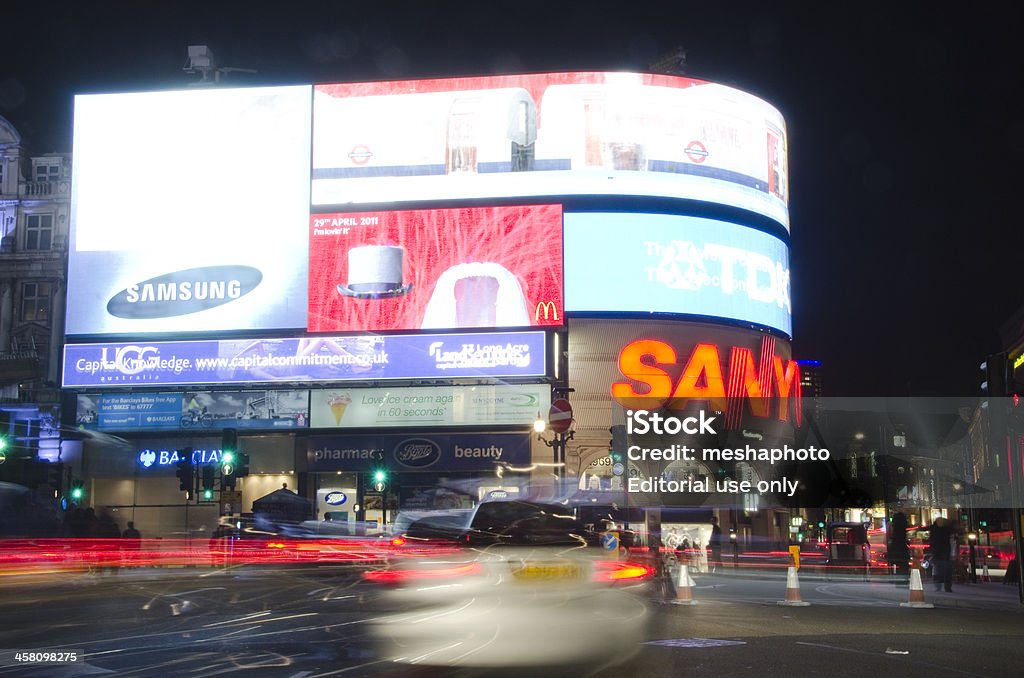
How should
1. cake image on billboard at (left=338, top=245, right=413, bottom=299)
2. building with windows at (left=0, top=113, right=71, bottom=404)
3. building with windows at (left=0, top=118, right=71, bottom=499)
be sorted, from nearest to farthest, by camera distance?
cake image on billboard at (left=338, top=245, right=413, bottom=299) < building with windows at (left=0, top=118, right=71, bottom=499) < building with windows at (left=0, top=113, right=71, bottom=404)

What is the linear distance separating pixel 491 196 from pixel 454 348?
843 cm

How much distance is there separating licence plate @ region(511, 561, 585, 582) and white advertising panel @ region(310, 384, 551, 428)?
3234cm

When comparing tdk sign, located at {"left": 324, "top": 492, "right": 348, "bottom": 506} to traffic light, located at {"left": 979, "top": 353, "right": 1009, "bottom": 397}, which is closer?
traffic light, located at {"left": 979, "top": 353, "right": 1009, "bottom": 397}

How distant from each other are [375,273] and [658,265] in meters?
14.3

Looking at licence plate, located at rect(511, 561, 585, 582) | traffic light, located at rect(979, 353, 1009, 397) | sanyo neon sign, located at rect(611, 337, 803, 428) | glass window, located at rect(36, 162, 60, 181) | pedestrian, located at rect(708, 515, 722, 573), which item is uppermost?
glass window, located at rect(36, 162, 60, 181)

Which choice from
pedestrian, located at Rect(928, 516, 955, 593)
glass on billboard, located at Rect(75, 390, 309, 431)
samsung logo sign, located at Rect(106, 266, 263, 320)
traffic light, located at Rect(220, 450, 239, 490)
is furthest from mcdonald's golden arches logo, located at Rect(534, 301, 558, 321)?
pedestrian, located at Rect(928, 516, 955, 593)

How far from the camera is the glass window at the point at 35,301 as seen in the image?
60.4 m

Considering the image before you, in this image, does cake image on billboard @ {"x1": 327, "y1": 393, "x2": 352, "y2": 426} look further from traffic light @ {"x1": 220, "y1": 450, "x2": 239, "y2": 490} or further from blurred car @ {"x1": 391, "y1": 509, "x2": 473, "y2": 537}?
blurred car @ {"x1": 391, "y1": 509, "x2": 473, "y2": 537}

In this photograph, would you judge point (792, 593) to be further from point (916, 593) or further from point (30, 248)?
point (30, 248)

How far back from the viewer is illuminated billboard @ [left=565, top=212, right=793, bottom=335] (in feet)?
181

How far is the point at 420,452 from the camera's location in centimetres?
5206

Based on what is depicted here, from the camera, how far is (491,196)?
54688mm

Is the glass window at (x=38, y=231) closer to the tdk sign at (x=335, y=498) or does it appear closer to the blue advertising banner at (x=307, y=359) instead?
the blue advertising banner at (x=307, y=359)

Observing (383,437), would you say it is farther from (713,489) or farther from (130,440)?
(713,489)
